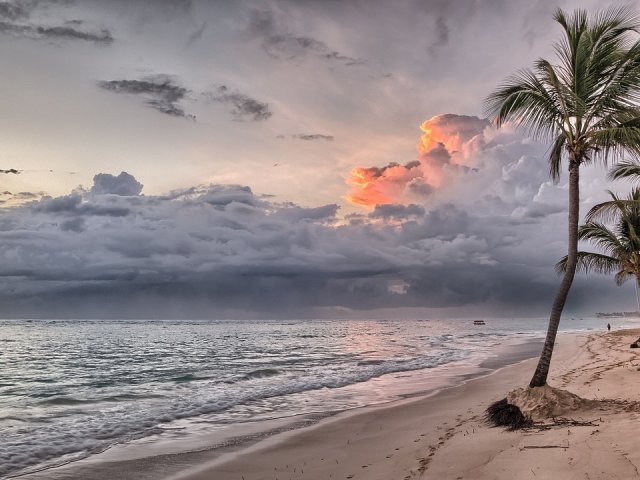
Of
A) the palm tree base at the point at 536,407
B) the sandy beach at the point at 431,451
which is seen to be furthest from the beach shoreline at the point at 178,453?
the palm tree base at the point at 536,407

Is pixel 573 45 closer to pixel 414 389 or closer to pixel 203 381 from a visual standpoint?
pixel 414 389

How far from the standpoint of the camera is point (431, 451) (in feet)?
30.2

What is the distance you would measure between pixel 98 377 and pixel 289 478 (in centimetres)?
2328

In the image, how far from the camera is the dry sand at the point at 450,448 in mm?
7051

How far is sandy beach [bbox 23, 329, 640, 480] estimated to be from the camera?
23.4 feet

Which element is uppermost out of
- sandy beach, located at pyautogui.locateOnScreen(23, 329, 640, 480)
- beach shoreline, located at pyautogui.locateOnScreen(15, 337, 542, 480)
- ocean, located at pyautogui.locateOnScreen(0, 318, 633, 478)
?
sandy beach, located at pyautogui.locateOnScreen(23, 329, 640, 480)

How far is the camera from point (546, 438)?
8.32 m

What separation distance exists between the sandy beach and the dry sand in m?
0.02

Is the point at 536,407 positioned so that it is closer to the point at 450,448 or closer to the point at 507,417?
the point at 507,417

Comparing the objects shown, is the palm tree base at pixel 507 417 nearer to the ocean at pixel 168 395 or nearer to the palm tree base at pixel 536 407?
the palm tree base at pixel 536 407

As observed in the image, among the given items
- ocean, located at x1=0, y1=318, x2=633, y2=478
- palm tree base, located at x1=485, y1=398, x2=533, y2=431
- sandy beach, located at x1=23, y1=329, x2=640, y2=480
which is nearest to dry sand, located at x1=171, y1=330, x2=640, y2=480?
sandy beach, located at x1=23, y1=329, x2=640, y2=480

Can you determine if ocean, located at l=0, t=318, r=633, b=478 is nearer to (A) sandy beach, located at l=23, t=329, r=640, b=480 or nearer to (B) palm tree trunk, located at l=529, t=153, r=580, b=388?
(A) sandy beach, located at l=23, t=329, r=640, b=480

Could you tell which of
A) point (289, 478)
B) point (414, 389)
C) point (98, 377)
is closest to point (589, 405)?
point (289, 478)

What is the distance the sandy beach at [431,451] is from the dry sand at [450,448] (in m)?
0.02
